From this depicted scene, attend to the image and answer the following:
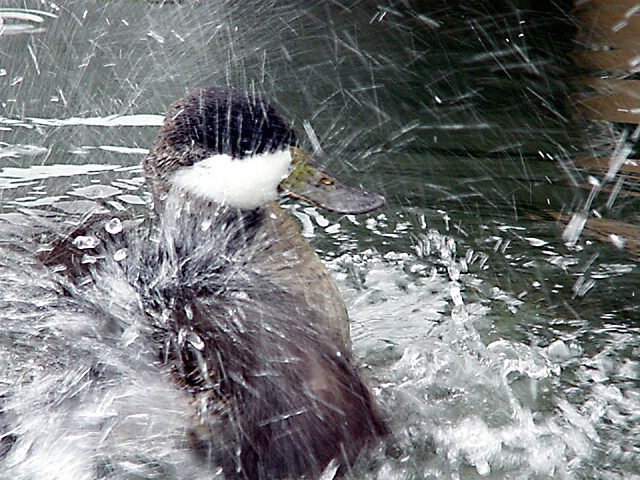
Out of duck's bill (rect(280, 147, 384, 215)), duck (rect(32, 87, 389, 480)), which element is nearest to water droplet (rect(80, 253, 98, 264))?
duck (rect(32, 87, 389, 480))

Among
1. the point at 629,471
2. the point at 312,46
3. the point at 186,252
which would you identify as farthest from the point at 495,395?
the point at 312,46

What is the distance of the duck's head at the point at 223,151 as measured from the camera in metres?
2.03

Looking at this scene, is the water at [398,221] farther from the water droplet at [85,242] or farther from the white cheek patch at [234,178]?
the white cheek patch at [234,178]

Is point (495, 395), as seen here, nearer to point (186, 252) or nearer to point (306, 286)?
point (306, 286)

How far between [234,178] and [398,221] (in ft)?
3.41

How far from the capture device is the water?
1.70 m

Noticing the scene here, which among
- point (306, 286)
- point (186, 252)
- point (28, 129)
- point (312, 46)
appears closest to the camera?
point (186, 252)

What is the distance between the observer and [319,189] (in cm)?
223

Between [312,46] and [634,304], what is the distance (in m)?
3.25

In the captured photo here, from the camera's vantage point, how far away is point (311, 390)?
173cm

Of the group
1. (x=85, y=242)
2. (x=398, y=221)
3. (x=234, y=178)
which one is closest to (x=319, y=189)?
(x=234, y=178)

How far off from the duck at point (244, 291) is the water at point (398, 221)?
62 millimetres

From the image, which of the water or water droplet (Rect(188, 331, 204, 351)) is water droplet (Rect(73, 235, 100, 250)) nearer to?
the water

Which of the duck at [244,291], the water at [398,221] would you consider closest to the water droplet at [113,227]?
the duck at [244,291]
